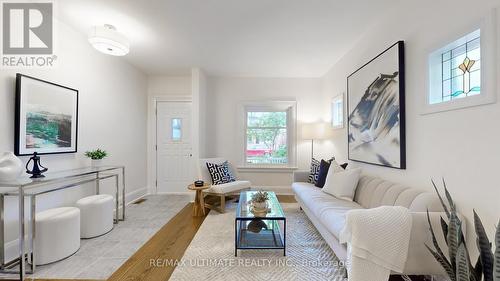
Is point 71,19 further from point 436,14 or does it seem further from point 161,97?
point 436,14

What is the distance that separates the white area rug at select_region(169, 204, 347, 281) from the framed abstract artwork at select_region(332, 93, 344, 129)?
1.88m

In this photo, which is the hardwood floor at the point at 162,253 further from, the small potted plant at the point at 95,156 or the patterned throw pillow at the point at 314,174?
the patterned throw pillow at the point at 314,174

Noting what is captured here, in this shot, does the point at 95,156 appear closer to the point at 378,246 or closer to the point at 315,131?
the point at 378,246

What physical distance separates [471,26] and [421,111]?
67cm

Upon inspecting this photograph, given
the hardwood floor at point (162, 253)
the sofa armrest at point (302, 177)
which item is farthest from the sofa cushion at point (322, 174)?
the hardwood floor at point (162, 253)

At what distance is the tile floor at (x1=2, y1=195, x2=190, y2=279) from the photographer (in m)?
1.89

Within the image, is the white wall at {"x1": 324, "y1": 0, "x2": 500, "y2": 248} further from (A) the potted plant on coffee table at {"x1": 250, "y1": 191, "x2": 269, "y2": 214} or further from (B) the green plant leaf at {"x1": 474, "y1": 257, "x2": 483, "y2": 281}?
(A) the potted plant on coffee table at {"x1": 250, "y1": 191, "x2": 269, "y2": 214}

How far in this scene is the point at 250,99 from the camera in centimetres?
470

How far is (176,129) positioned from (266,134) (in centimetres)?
198

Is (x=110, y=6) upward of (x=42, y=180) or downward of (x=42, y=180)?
upward

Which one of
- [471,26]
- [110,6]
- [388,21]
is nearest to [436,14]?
[471,26]

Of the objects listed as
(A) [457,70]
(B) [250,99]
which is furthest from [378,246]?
(B) [250,99]

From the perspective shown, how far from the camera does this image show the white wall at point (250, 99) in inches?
184

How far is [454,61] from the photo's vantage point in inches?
65.3
